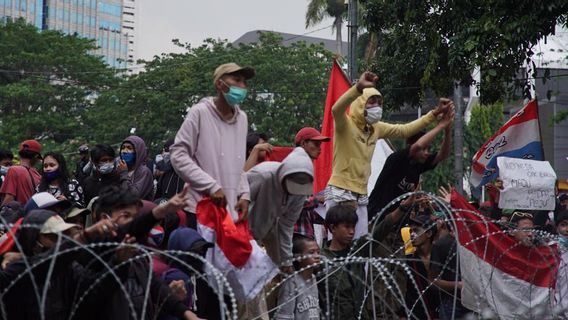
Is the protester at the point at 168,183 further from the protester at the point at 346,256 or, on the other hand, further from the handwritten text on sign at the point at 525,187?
the handwritten text on sign at the point at 525,187

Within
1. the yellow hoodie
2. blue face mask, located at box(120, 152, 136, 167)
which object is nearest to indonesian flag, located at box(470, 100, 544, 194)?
the yellow hoodie

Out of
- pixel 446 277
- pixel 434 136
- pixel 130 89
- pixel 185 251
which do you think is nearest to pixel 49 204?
pixel 185 251

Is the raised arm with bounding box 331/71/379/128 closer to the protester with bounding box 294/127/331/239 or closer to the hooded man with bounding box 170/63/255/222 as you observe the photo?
the protester with bounding box 294/127/331/239

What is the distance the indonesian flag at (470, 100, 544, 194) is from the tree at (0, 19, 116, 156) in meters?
36.2

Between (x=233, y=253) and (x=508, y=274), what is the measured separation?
2781mm

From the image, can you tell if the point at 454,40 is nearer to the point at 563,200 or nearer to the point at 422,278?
the point at 563,200

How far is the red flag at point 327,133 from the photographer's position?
1160 cm

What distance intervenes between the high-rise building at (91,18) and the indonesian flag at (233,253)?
100264 millimetres

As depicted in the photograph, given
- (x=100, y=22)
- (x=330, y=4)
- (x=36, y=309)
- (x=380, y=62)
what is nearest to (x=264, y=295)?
(x=36, y=309)

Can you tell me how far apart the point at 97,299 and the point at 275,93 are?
3897cm

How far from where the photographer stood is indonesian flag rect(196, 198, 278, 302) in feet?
23.0

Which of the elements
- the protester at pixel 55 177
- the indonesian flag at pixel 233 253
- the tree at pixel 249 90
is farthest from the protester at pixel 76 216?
the tree at pixel 249 90

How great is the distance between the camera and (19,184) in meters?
10.9

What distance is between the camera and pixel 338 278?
7836 mm
